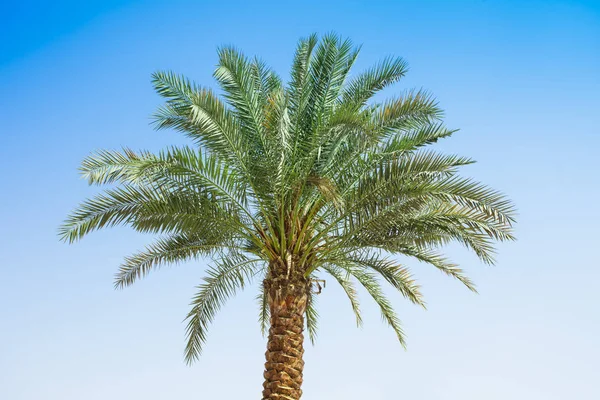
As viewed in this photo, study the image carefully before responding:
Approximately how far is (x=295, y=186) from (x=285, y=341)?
2805 millimetres

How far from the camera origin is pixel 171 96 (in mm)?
12172

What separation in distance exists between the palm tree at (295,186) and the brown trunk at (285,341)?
20 mm

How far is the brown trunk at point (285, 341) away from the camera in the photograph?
39.8ft

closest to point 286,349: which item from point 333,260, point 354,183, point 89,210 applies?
point 333,260

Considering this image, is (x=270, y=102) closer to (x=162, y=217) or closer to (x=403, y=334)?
(x=162, y=217)

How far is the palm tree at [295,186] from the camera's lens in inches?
460

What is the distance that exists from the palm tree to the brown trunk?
2cm

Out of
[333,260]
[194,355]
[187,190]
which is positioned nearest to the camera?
[187,190]

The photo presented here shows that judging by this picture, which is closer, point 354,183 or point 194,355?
point 354,183

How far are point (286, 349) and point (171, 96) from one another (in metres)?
4.98

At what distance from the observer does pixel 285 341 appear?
1229 centimetres

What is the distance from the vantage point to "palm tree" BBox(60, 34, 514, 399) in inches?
460

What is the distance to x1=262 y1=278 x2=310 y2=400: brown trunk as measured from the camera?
478 inches

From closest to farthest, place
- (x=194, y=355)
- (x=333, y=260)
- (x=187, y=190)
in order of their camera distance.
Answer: (x=187, y=190) → (x=333, y=260) → (x=194, y=355)
